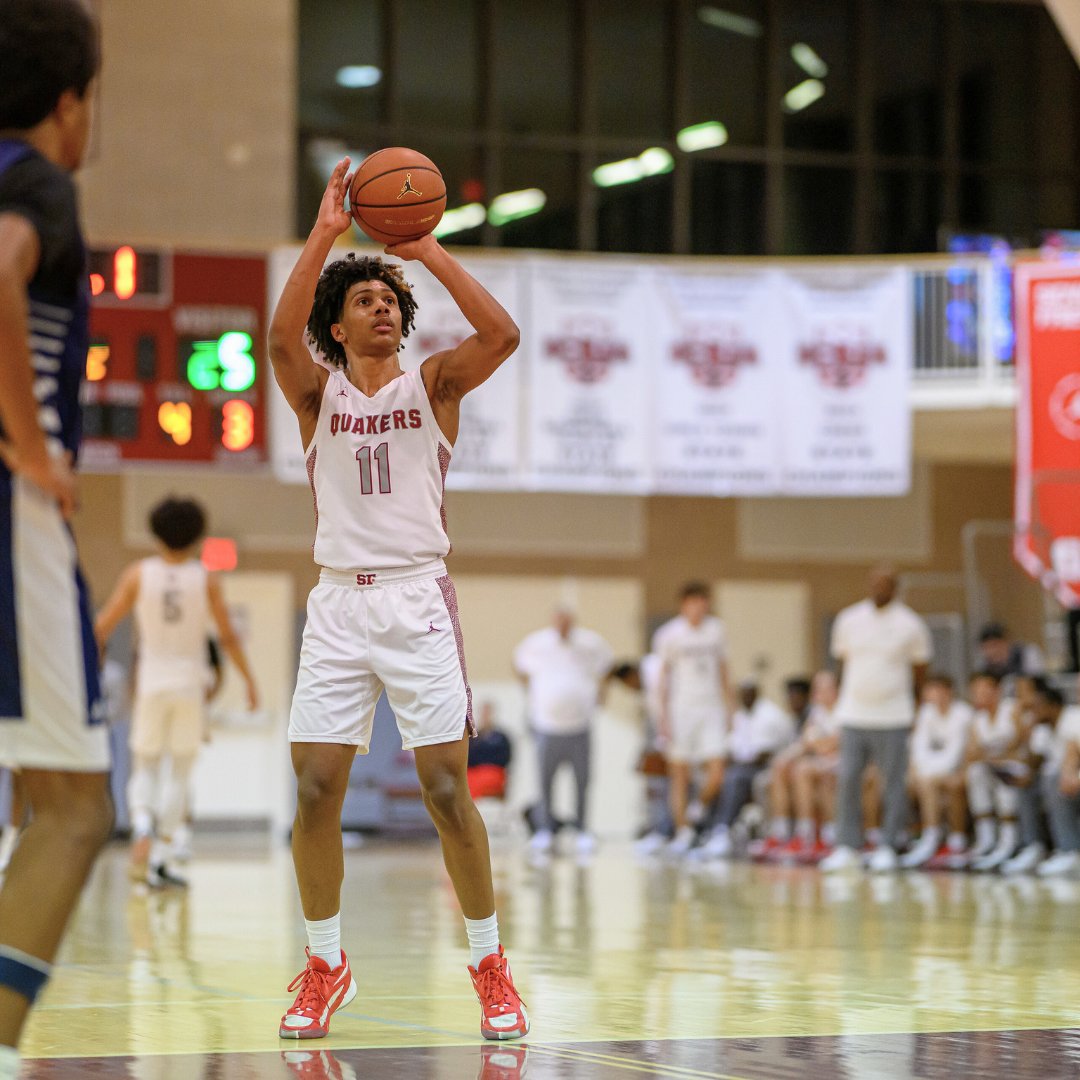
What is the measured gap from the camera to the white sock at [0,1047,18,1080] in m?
2.94

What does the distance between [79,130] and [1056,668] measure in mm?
16530

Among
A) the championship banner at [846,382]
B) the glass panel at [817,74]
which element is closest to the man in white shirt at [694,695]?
the championship banner at [846,382]

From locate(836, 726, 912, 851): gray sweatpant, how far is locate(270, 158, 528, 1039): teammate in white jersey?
830 cm

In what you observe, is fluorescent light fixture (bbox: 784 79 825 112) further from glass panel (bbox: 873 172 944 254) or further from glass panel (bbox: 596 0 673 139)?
glass panel (bbox: 596 0 673 139)

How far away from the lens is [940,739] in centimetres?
1391

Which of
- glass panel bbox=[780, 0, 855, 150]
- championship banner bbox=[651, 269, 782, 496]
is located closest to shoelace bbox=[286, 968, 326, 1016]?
championship banner bbox=[651, 269, 782, 496]

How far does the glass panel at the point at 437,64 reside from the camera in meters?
22.1

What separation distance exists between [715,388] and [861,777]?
5782mm

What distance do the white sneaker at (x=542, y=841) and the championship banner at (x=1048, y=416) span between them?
14.7 feet

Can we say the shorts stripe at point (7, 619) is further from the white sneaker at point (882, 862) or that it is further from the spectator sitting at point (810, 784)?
the spectator sitting at point (810, 784)

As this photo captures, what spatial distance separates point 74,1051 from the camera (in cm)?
438

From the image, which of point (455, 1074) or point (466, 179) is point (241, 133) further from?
Answer: point (455, 1074)

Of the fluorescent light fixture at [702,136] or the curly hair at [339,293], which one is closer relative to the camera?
the curly hair at [339,293]

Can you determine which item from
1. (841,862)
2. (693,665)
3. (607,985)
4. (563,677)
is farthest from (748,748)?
(607,985)
